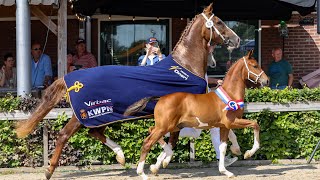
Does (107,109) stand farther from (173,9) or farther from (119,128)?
(173,9)

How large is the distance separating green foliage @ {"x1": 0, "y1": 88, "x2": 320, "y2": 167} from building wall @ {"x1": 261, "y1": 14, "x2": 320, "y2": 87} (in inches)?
160

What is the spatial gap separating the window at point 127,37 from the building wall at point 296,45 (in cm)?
223

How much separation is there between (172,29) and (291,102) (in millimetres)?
4939

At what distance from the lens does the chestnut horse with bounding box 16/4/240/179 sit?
8.35m

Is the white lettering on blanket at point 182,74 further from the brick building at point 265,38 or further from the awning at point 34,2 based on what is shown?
the brick building at point 265,38

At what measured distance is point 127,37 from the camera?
46.5ft

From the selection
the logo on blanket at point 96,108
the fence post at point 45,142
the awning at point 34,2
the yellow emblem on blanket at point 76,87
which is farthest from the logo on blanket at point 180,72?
the awning at point 34,2

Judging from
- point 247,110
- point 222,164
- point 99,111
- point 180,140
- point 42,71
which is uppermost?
point 42,71

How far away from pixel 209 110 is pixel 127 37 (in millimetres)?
6368

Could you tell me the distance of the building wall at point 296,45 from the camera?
44.8ft

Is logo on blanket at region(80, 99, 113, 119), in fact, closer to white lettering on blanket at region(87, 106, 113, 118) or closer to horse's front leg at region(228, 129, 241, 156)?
white lettering on blanket at region(87, 106, 113, 118)

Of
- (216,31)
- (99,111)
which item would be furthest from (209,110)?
(99,111)

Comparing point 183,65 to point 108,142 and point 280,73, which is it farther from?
point 280,73

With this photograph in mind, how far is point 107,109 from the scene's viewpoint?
8195mm
